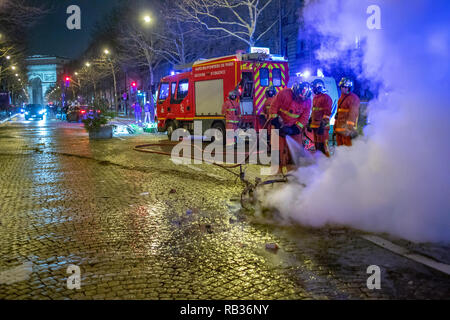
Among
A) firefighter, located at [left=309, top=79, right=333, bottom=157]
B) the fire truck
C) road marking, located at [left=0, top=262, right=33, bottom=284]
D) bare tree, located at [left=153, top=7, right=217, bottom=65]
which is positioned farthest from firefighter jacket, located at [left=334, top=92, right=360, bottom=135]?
bare tree, located at [left=153, top=7, right=217, bottom=65]

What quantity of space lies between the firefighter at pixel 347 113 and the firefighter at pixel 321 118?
0.48m

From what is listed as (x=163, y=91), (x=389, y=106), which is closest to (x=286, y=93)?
(x=389, y=106)

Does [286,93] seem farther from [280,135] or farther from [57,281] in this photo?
[57,281]

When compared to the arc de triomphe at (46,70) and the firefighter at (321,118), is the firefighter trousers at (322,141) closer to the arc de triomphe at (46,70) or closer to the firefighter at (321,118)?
the firefighter at (321,118)

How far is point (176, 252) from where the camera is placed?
15.5 ft

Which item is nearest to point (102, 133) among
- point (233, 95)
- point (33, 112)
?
point (233, 95)

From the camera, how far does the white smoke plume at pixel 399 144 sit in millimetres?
4801

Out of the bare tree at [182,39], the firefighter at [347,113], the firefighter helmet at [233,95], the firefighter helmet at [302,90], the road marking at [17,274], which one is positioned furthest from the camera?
the bare tree at [182,39]

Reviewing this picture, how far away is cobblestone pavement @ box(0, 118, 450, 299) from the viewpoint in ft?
12.3
